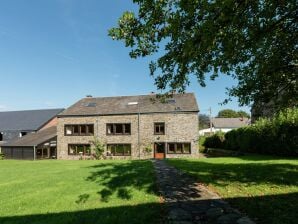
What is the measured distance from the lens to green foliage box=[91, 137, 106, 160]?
4225 centimetres

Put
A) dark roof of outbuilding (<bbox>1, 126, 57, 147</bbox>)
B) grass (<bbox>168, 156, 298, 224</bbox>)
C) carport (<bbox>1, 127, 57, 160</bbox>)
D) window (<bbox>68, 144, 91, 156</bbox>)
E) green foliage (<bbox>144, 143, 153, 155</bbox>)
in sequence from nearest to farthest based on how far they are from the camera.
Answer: grass (<bbox>168, 156, 298, 224</bbox>), green foliage (<bbox>144, 143, 153, 155</bbox>), window (<bbox>68, 144, 91, 156</bbox>), carport (<bbox>1, 127, 57, 160</bbox>), dark roof of outbuilding (<bbox>1, 126, 57, 147</bbox>)

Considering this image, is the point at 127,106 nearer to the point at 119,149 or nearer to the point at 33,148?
the point at 119,149

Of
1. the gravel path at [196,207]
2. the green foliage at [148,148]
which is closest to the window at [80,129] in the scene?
the green foliage at [148,148]

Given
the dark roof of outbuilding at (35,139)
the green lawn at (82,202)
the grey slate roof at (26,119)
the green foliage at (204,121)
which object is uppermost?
the green foliage at (204,121)

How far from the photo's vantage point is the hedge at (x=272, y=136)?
81.2 ft

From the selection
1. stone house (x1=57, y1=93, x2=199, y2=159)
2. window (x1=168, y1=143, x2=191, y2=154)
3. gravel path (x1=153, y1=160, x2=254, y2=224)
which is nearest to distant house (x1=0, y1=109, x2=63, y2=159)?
stone house (x1=57, y1=93, x2=199, y2=159)

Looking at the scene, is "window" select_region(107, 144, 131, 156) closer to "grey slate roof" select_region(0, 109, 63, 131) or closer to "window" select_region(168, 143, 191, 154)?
"window" select_region(168, 143, 191, 154)

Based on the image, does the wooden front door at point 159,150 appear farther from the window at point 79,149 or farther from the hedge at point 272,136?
the window at point 79,149

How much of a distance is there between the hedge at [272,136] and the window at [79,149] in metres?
18.6

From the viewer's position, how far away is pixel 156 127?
40844 mm

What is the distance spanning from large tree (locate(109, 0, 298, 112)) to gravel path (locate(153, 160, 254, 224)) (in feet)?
10.7

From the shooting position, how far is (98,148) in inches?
1666

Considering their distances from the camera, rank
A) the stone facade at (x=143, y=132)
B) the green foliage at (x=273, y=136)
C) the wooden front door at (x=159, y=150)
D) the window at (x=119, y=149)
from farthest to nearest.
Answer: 1. the window at (x=119, y=149)
2. the wooden front door at (x=159, y=150)
3. the stone facade at (x=143, y=132)
4. the green foliage at (x=273, y=136)

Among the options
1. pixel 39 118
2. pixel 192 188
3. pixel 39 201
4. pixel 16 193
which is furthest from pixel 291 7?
pixel 39 118
